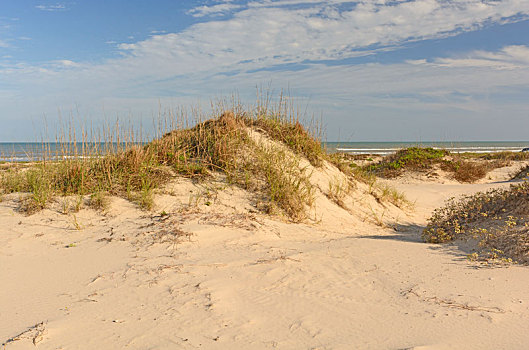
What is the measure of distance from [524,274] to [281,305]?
2.35 metres

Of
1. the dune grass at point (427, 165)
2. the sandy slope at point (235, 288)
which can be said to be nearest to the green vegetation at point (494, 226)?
the sandy slope at point (235, 288)

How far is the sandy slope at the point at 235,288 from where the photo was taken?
2.79 meters

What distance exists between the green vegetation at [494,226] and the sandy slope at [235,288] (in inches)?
13.8

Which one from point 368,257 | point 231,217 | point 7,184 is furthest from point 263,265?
point 7,184

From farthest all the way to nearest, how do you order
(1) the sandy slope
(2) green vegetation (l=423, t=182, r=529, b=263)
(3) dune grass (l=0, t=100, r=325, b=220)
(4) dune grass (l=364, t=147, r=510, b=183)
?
(4) dune grass (l=364, t=147, r=510, b=183)
(3) dune grass (l=0, t=100, r=325, b=220)
(2) green vegetation (l=423, t=182, r=529, b=263)
(1) the sandy slope

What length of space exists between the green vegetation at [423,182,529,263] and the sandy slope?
1.15ft

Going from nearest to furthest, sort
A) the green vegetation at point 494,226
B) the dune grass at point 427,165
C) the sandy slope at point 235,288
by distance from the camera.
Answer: the sandy slope at point 235,288, the green vegetation at point 494,226, the dune grass at point 427,165

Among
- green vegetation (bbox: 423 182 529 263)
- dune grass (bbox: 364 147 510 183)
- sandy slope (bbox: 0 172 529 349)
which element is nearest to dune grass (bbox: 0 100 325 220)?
sandy slope (bbox: 0 172 529 349)

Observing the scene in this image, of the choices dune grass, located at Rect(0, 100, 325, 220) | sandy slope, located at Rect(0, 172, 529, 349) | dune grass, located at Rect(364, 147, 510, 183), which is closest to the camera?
sandy slope, located at Rect(0, 172, 529, 349)

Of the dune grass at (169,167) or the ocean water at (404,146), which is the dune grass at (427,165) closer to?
the ocean water at (404,146)

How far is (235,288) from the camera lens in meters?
3.64

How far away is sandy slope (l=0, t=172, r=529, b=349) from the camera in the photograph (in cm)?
279

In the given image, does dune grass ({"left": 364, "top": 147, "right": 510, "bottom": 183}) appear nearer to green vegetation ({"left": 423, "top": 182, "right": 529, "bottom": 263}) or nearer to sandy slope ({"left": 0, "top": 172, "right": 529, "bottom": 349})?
green vegetation ({"left": 423, "top": 182, "right": 529, "bottom": 263})

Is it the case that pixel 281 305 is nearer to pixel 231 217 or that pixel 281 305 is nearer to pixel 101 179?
pixel 231 217
